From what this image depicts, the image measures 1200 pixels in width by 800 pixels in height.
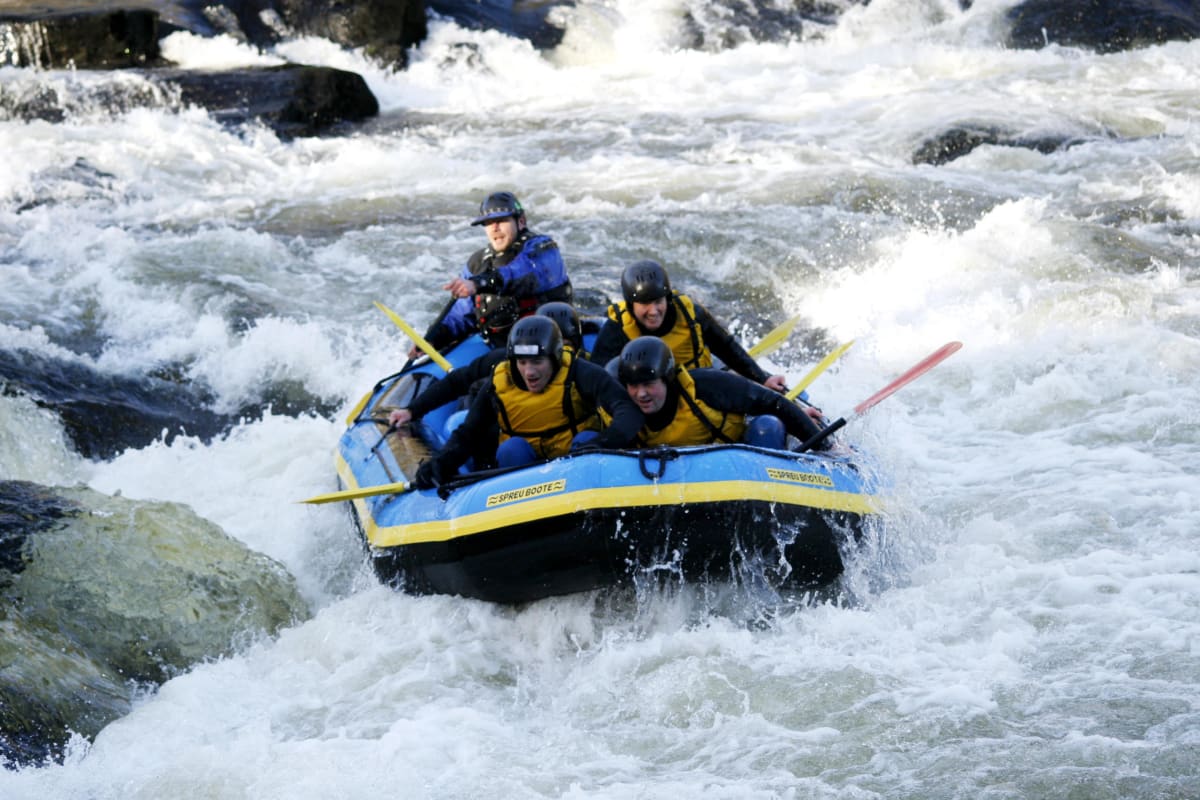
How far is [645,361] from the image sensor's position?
17.7 ft

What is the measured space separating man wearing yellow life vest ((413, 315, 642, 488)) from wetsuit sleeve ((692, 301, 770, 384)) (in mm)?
973

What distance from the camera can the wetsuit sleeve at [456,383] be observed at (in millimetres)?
6434

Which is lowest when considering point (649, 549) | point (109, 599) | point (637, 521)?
point (109, 599)

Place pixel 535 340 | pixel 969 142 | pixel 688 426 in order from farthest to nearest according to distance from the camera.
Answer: pixel 969 142
pixel 688 426
pixel 535 340

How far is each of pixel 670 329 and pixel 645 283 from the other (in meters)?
0.32

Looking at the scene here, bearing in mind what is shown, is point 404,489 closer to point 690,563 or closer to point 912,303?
point 690,563

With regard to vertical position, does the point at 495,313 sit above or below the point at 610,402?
below

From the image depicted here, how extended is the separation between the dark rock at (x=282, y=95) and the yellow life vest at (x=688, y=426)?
10863 mm

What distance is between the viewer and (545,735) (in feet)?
15.9

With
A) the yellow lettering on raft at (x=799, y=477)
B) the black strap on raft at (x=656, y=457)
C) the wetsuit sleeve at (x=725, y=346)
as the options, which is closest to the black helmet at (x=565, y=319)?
the wetsuit sleeve at (x=725, y=346)

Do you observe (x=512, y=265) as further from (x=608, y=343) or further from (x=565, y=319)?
(x=608, y=343)

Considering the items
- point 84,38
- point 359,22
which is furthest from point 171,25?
point 359,22

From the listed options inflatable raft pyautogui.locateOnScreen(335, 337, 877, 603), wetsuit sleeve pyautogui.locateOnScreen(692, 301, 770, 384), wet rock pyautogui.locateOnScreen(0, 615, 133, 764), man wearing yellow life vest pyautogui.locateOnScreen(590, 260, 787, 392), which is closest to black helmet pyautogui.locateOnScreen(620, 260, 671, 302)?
man wearing yellow life vest pyautogui.locateOnScreen(590, 260, 787, 392)

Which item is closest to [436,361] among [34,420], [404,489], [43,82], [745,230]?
[404,489]
